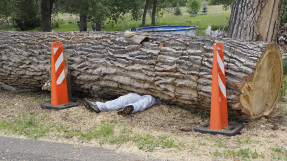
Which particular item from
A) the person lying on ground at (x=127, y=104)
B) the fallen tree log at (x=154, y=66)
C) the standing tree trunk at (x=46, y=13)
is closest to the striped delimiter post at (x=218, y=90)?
the fallen tree log at (x=154, y=66)

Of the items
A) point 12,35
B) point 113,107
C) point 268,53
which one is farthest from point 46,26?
point 268,53

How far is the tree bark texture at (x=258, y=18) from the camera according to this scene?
6121 mm

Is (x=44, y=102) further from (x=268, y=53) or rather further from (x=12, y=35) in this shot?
(x=268, y=53)

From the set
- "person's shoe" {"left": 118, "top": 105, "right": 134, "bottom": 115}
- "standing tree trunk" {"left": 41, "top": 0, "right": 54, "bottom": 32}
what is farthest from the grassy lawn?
"person's shoe" {"left": 118, "top": 105, "right": 134, "bottom": 115}

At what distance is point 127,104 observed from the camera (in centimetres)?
574

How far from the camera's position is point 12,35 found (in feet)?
24.2

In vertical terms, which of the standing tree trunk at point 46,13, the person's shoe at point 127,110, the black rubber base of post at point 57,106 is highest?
the standing tree trunk at point 46,13

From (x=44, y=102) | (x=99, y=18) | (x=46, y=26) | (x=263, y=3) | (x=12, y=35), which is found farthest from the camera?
(x=46, y=26)

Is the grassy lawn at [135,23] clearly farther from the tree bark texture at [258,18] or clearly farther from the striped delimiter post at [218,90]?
the striped delimiter post at [218,90]

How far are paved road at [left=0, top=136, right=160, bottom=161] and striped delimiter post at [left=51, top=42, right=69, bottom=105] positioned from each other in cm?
171

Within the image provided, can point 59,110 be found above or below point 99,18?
below

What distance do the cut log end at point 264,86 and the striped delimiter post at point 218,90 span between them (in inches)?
12.0

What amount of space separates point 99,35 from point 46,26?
40.3 ft

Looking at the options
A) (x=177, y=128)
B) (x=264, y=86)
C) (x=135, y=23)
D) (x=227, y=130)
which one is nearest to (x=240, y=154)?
(x=227, y=130)
